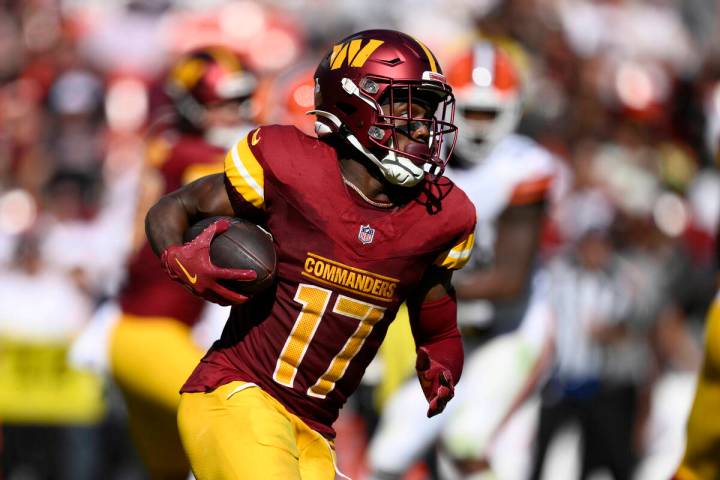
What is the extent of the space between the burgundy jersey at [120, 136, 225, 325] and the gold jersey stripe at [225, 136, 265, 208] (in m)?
2.11

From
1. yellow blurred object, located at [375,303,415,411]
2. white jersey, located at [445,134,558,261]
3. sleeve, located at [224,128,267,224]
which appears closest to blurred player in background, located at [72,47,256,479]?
yellow blurred object, located at [375,303,415,411]

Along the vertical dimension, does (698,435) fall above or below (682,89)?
above

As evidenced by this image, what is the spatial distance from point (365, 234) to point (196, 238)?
52 centimetres

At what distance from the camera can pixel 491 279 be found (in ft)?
21.8

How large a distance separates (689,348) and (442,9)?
214 inches

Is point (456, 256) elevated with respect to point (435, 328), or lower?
elevated

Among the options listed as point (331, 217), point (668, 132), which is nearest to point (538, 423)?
point (668, 132)

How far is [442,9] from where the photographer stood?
44.0ft

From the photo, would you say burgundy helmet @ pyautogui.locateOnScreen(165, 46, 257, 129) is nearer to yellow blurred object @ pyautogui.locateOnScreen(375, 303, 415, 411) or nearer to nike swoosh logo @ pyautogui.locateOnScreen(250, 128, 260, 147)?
yellow blurred object @ pyautogui.locateOnScreen(375, 303, 415, 411)

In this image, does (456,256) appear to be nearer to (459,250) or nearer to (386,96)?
(459,250)

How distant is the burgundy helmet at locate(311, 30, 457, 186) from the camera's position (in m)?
4.14

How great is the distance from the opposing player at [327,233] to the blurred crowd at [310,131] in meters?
2.14

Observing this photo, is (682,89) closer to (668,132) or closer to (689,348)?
(668,132)

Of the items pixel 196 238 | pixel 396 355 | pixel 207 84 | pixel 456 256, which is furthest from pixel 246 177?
pixel 396 355
